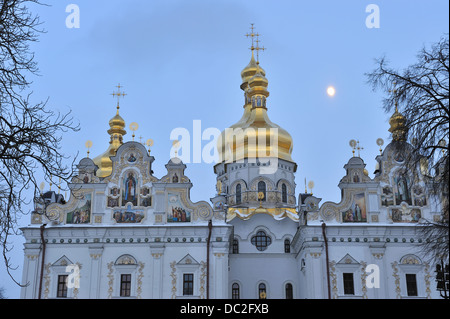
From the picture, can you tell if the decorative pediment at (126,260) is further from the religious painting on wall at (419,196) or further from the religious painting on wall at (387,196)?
the religious painting on wall at (419,196)

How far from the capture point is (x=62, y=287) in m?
28.6

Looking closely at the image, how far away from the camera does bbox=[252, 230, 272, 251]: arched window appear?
34.6m

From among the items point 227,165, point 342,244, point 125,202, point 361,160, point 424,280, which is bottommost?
point 424,280

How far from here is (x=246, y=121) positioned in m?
42.9

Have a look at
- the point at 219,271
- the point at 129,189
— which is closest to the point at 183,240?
the point at 219,271

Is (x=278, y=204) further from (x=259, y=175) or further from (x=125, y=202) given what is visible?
(x=125, y=202)

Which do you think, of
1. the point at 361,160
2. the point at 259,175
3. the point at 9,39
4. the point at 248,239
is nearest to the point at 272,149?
the point at 259,175

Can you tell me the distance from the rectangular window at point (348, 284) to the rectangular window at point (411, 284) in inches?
104

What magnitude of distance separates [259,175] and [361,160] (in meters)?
10.1

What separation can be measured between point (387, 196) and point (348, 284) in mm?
4948

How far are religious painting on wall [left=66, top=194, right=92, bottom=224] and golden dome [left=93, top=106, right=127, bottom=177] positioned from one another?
13.2 metres

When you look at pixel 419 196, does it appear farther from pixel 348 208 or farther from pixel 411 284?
pixel 411 284

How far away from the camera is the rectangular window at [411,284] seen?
28.1m

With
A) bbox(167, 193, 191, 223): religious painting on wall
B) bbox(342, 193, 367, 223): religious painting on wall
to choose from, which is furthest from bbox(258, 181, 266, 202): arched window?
bbox(167, 193, 191, 223): religious painting on wall
